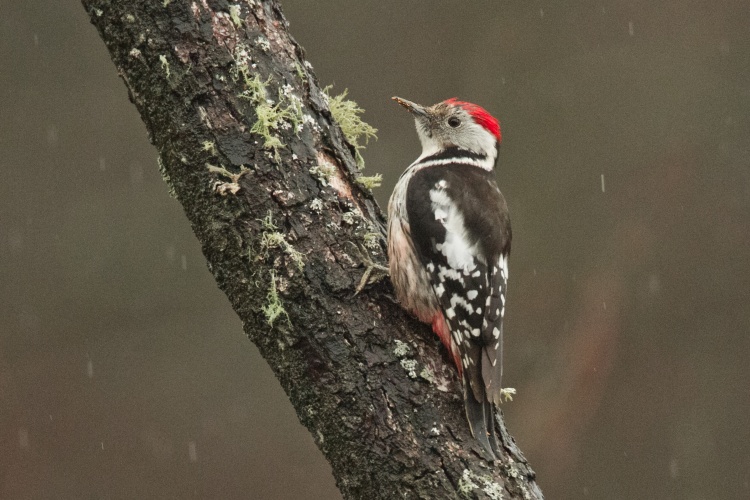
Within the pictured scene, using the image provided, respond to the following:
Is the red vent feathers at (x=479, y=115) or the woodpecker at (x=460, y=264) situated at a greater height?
the red vent feathers at (x=479, y=115)

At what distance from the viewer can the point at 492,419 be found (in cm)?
250

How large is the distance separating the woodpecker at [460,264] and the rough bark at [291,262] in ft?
0.25

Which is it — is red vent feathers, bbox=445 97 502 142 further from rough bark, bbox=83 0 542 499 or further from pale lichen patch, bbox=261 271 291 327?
pale lichen patch, bbox=261 271 291 327

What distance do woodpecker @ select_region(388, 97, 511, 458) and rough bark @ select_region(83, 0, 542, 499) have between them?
0.25 ft

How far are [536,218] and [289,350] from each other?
446 centimetres

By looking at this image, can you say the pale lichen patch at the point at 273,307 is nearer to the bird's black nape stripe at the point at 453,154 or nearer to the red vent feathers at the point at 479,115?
the bird's black nape stripe at the point at 453,154

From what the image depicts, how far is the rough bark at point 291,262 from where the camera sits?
7.88 ft

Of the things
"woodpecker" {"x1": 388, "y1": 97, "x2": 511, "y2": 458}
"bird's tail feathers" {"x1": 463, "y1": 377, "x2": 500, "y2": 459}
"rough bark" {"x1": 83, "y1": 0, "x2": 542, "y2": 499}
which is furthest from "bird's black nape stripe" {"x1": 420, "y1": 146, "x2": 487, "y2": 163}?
"bird's tail feathers" {"x1": 463, "y1": 377, "x2": 500, "y2": 459}

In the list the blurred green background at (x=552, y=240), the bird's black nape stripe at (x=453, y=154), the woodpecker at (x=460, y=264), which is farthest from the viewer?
the blurred green background at (x=552, y=240)

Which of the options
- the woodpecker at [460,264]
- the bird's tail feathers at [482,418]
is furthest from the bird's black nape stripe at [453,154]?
the bird's tail feathers at [482,418]

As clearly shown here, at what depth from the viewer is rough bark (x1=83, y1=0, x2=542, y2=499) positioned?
240cm

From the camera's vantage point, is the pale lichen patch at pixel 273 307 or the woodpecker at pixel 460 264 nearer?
the pale lichen patch at pixel 273 307

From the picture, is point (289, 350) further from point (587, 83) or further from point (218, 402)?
point (587, 83)

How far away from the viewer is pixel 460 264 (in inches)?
118
